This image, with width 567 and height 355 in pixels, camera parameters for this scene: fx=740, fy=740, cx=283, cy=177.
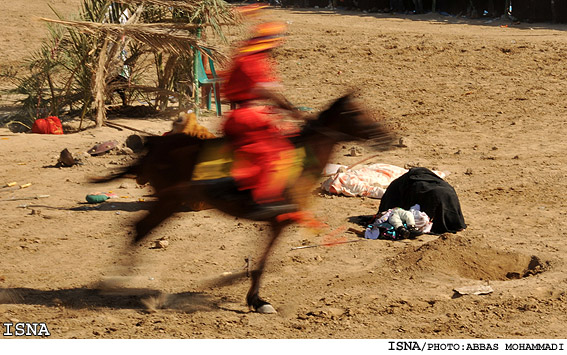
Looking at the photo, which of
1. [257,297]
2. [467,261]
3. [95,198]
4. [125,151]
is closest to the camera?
[257,297]

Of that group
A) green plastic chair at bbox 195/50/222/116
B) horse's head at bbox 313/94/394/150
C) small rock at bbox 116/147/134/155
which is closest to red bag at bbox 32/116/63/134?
small rock at bbox 116/147/134/155

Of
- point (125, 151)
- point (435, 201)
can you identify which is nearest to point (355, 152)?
point (435, 201)

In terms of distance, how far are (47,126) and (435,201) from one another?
621 centimetres

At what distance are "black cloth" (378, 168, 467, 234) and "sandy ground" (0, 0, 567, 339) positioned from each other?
0.16m

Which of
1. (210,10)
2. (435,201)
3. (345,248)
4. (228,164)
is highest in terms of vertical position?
(210,10)

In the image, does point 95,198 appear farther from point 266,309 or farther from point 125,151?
point 266,309

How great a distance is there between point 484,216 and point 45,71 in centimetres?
642

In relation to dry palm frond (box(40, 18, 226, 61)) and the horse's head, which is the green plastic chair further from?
the horse's head

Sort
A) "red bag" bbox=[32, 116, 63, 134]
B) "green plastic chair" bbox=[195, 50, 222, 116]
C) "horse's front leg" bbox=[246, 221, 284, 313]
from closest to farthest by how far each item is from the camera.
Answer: "horse's front leg" bbox=[246, 221, 284, 313] < "red bag" bbox=[32, 116, 63, 134] < "green plastic chair" bbox=[195, 50, 222, 116]

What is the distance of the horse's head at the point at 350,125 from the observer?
15.1 ft

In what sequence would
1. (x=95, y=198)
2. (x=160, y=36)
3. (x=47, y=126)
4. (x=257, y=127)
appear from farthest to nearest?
(x=47, y=126)
(x=160, y=36)
(x=95, y=198)
(x=257, y=127)

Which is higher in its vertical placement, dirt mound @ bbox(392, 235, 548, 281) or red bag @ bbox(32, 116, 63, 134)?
red bag @ bbox(32, 116, 63, 134)

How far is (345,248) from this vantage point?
6266 millimetres

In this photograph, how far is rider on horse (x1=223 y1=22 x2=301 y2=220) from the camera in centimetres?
448
